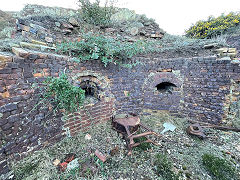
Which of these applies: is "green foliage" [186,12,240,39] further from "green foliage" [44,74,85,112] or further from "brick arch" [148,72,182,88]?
"green foliage" [44,74,85,112]

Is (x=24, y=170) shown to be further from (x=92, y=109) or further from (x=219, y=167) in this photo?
(x=219, y=167)

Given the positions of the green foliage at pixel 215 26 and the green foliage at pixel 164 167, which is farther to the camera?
the green foliage at pixel 215 26

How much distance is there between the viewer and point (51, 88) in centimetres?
207

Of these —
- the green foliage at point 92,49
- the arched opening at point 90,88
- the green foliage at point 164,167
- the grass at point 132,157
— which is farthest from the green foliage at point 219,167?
the green foliage at point 92,49

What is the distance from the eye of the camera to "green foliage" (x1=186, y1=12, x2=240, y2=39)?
6388 mm

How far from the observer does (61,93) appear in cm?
215

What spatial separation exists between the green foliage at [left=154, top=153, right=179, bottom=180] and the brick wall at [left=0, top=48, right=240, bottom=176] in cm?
166

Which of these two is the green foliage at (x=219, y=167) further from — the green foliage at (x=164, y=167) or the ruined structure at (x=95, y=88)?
the ruined structure at (x=95, y=88)

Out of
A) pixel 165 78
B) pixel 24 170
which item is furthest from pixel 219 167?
pixel 24 170

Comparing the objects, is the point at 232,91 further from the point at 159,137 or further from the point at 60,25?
the point at 60,25

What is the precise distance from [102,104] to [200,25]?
911 cm

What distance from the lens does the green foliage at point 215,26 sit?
6.39 metres

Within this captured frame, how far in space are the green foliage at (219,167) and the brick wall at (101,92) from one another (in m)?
1.54

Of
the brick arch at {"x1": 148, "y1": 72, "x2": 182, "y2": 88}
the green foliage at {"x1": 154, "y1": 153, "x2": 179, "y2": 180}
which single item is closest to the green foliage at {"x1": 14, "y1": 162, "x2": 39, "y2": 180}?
the green foliage at {"x1": 154, "y1": 153, "x2": 179, "y2": 180}
